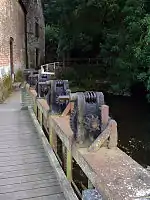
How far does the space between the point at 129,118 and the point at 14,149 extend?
32.4 ft

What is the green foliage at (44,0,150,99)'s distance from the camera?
16.3 meters

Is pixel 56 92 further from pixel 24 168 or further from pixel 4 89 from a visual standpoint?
pixel 4 89

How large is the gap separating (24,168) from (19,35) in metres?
15.5

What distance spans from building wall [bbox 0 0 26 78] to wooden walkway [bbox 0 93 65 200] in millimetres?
7256

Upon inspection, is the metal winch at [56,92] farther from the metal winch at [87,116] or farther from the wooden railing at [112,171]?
the metal winch at [87,116]

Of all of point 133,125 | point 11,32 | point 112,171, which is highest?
point 11,32

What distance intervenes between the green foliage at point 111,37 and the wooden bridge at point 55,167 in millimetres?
9511

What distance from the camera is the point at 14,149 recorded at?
16.7 feet

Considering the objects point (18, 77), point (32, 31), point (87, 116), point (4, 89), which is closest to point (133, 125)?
point (4, 89)

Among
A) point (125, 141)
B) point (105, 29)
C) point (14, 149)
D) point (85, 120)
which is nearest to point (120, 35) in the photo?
point (105, 29)

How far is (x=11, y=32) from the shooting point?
1591 centimetres

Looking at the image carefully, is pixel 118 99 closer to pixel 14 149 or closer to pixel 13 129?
pixel 13 129

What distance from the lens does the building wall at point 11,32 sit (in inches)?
531

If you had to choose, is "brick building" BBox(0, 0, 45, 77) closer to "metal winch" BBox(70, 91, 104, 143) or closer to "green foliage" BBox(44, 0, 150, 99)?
"green foliage" BBox(44, 0, 150, 99)
